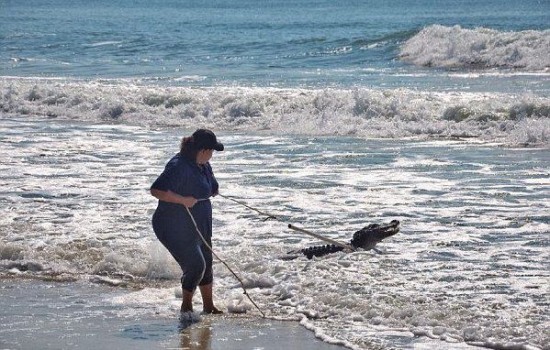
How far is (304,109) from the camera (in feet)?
79.7

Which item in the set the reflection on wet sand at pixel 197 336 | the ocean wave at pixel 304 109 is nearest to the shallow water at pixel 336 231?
the reflection on wet sand at pixel 197 336

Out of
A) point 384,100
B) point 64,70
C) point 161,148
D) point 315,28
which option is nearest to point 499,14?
point 315,28

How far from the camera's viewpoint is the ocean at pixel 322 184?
31.3 ft

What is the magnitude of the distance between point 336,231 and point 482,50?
27.0 m

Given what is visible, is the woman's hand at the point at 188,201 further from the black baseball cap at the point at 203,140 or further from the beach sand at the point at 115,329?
the beach sand at the point at 115,329

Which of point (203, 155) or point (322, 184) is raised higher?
point (203, 155)

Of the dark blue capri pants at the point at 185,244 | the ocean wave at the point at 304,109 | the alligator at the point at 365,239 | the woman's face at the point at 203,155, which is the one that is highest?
the woman's face at the point at 203,155

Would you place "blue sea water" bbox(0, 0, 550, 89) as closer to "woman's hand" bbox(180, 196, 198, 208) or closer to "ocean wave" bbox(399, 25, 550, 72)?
"ocean wave" bbox(399, 25, 550, 72)

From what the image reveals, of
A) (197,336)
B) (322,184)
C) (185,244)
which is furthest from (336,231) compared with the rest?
(197,336)

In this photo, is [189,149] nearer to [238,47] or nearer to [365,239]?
[365,239]

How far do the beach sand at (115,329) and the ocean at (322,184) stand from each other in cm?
19

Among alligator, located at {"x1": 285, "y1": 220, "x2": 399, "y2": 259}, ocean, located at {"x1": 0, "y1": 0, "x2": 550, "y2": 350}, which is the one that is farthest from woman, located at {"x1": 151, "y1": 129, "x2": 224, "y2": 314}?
alligator, located at {"x1": 285, "y1": 220, "x2": 399, "y2": 259}

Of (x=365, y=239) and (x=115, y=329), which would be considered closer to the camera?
(x=115, y=329)

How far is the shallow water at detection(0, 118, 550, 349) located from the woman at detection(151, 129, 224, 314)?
0.66 m
